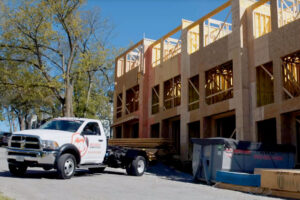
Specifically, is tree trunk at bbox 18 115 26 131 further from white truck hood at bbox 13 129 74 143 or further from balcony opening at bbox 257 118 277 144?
white truck hood at bbox 13 129 74 143

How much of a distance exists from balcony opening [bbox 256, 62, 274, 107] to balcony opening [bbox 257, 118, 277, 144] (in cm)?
98

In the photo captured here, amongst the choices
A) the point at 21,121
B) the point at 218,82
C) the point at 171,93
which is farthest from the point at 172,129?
the point at 21,121

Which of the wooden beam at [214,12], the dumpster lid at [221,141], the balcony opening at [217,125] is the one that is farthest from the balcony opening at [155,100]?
the dumpster lid at [221,141]

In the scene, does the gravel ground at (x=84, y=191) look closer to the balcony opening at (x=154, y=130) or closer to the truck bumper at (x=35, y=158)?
the truck bumper at (x=35, y=158)

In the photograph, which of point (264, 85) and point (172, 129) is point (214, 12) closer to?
point (264, 85)

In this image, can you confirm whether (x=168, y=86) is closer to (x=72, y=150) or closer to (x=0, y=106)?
(x=72, y=150)

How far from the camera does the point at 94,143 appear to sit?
13844 mm

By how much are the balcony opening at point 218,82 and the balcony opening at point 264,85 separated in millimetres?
3654

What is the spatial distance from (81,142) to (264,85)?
9480 mm

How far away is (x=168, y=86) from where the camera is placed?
26.7 meters

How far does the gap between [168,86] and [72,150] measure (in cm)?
1478

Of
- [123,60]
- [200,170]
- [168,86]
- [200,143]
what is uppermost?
[123,60]

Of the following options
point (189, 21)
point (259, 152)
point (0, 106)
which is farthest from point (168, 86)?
point (0, 106)

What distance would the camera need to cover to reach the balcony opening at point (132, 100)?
31.2 m
